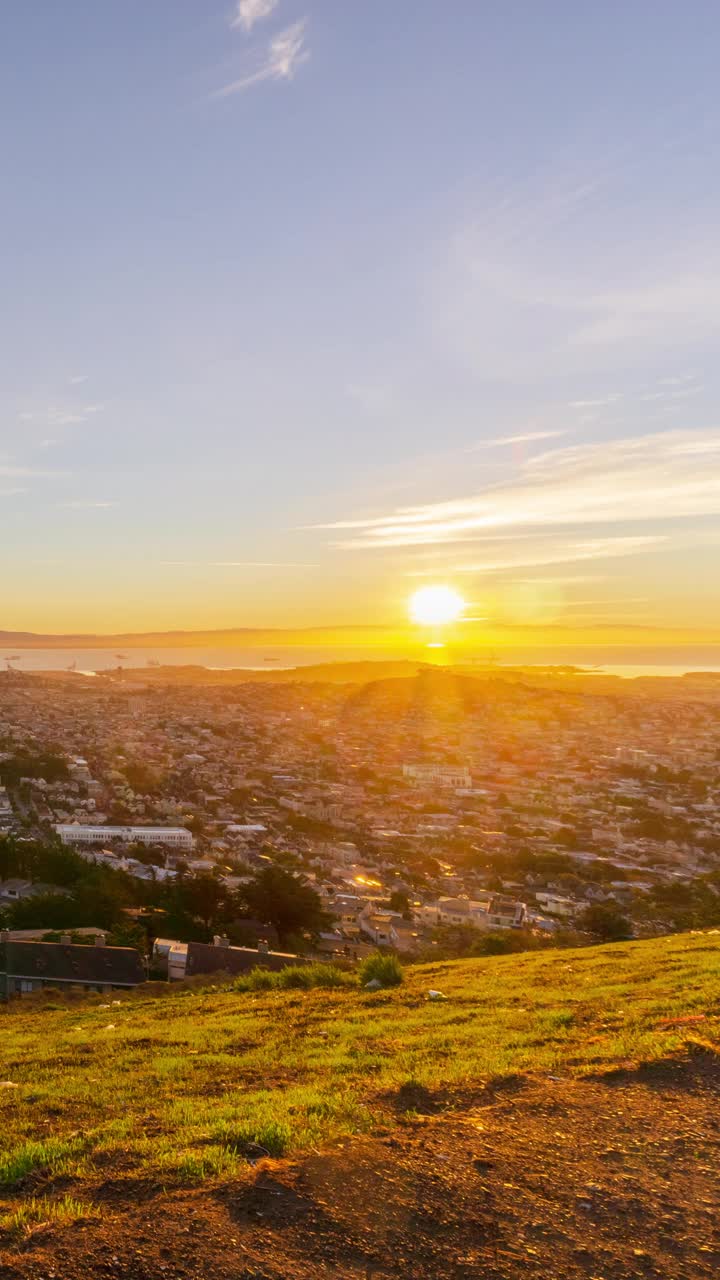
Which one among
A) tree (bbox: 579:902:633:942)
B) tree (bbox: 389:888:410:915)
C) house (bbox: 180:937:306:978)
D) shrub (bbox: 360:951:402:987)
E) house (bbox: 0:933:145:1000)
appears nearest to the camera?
shrub (bbox: 360:951:402:987)

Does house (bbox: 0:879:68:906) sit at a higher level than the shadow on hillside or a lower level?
lower

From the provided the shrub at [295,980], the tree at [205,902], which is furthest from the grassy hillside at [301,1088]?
the tree at [205,902]

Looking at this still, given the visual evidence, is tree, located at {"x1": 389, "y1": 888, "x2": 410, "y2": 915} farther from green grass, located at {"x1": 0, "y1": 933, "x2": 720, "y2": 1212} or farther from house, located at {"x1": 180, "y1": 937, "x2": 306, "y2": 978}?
green grass, located at {"x1": 0, "y1": 933, "x2": 720, "y2": 1212}

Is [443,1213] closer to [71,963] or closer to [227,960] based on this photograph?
[227,960]

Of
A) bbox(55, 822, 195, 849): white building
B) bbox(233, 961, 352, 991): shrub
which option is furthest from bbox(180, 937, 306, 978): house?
bbox(55, 822, 195, 849): white building

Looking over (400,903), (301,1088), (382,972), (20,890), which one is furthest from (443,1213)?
(400,903)

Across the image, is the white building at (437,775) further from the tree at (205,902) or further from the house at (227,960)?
the house at (227,960)
